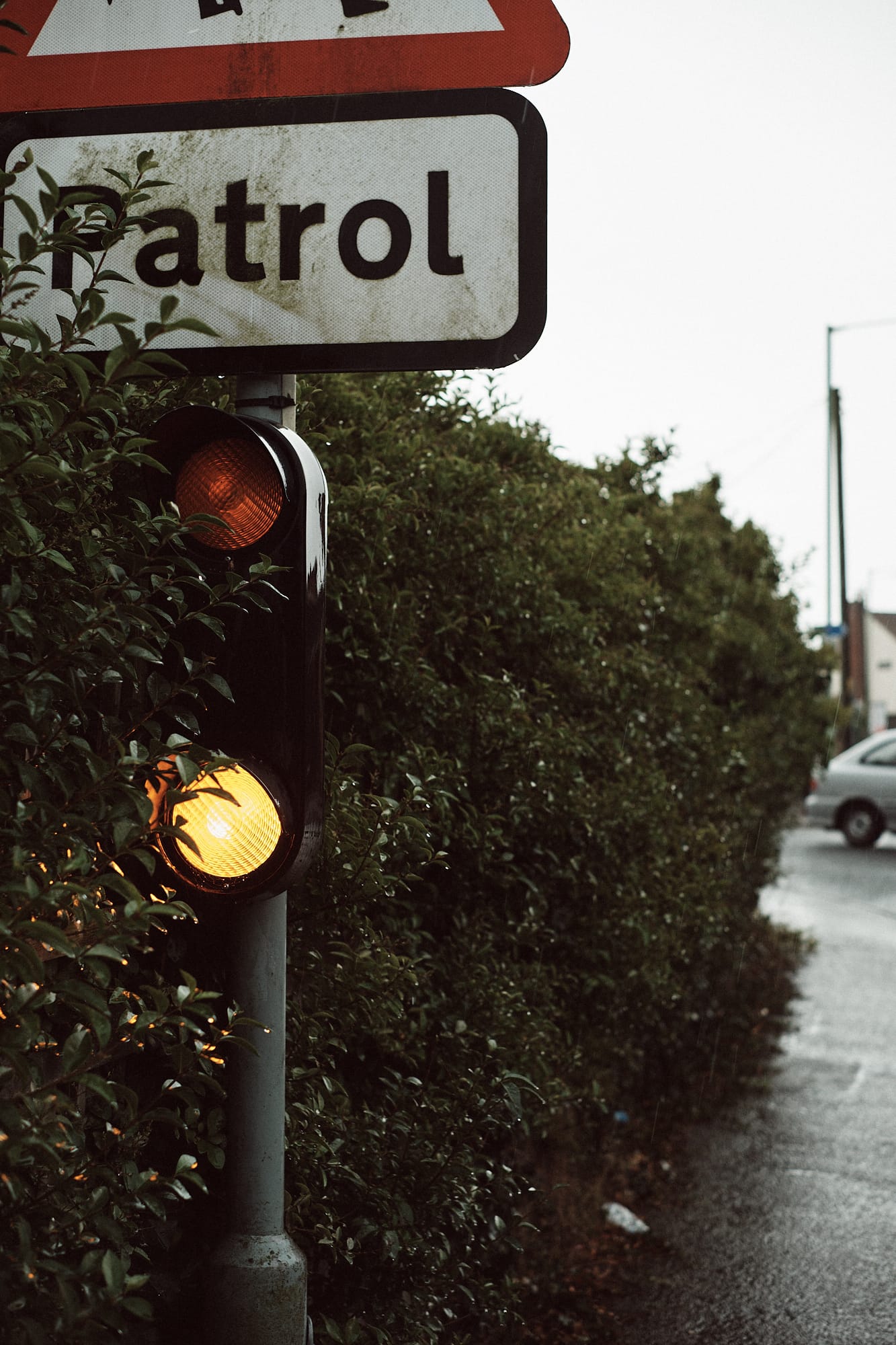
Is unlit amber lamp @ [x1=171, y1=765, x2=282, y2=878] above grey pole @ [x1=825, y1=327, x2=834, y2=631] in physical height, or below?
below

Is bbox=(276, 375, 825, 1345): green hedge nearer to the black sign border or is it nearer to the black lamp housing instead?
the black lamp housing

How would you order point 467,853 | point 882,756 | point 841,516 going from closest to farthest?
1. point 467,853
2. point 882,756
3. point 841,516

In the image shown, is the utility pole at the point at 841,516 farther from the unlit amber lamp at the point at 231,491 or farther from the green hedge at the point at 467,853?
the unlit amber lamp at the point at 231,491

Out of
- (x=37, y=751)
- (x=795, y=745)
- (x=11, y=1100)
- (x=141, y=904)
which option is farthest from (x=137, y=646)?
(x=795, y=745)

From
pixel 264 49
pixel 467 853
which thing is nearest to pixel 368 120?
pixel 264 49

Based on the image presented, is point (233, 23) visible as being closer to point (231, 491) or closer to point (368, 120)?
point (368, 120)

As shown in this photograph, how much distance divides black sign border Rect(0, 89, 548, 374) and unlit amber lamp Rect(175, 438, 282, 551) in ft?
0.53

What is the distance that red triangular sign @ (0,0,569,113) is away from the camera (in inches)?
76.4

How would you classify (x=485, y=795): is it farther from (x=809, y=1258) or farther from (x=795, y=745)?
(x=795, y=745)

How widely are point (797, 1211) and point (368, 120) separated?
14.7ft

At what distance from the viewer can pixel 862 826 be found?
18484 millimetres

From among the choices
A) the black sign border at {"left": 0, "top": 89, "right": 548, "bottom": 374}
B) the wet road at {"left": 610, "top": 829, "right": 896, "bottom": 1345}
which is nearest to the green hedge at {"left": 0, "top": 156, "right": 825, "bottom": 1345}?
the black sign border at {"left": 0, "top": 89, "right": 548, "bottom": 374}

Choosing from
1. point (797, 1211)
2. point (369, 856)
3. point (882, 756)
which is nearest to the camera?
point (369, 856)

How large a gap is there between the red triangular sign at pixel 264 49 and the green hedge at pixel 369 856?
0.22 meters
